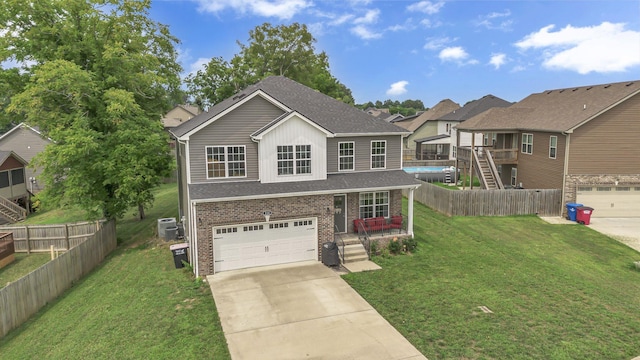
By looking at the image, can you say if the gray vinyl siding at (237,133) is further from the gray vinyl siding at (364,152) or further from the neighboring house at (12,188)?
the neighboring house at (12,188)

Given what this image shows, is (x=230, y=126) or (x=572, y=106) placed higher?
(x=572, y=106)

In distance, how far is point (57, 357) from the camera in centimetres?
1113

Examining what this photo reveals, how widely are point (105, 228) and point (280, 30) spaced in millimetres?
34761

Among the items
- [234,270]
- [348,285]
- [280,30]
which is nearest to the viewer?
[348,285]

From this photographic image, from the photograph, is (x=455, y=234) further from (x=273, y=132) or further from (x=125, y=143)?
(x=125, y=143)

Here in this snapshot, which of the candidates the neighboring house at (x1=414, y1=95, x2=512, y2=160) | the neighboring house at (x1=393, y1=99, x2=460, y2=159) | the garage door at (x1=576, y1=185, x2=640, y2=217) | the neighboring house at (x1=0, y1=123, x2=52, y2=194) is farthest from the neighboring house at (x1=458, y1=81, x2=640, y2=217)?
the neighboring house at (x1=0, y1=123, x2=52, y2=194)

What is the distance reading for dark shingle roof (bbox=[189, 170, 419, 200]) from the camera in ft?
53.0

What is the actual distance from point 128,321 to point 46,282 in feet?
15.1

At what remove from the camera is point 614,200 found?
25625mm

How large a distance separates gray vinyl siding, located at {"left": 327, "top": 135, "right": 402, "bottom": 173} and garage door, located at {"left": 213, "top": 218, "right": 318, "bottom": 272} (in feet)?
10.8

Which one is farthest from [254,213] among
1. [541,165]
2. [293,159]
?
[541,165]

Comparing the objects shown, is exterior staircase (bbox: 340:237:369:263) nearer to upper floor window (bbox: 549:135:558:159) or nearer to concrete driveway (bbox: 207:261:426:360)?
concrete driveway (bbox: 207:261:426:360)

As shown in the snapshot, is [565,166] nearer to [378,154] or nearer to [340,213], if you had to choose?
[378,154]

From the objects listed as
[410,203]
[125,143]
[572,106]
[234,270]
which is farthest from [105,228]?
[572,106]
